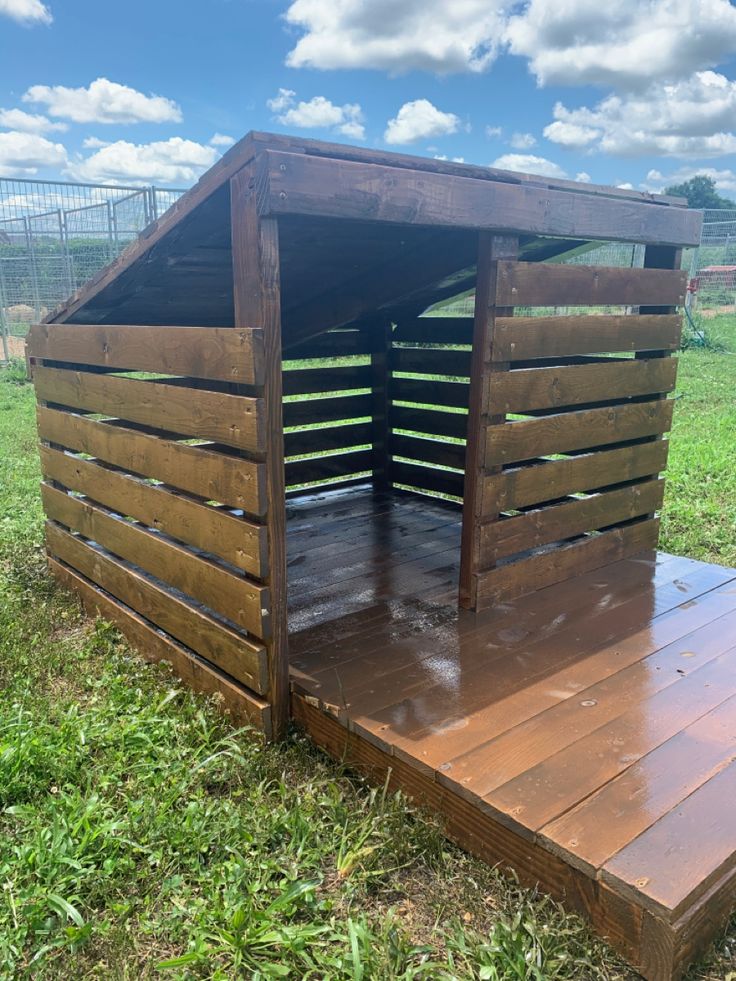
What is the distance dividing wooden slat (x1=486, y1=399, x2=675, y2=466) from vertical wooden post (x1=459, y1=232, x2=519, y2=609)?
0.06 metres

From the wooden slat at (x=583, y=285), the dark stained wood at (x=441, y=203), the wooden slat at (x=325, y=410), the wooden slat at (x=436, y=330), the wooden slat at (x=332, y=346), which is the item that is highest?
the dark stained wood at (x=441, y=203)

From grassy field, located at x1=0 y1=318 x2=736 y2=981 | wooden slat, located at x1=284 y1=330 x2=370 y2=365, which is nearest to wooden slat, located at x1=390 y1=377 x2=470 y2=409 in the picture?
wooden slat, located at x1=284 y1=330 x2=370 y2=365

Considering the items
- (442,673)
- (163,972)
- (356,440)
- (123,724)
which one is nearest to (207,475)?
(123,724)

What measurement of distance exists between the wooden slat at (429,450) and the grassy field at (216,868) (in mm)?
2516

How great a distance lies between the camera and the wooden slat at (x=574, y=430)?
316 centimetres

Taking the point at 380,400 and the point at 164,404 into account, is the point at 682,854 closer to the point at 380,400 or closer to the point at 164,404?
the point at 164,404

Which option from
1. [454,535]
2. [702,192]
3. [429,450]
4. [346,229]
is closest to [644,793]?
[346,229]

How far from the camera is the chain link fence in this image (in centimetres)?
1110

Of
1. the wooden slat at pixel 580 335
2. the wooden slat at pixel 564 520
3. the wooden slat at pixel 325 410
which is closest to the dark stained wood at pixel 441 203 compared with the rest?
the wooden slat at pixel 580 335

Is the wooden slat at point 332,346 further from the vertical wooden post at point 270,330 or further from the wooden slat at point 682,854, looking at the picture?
the wooden slat at point 682,854

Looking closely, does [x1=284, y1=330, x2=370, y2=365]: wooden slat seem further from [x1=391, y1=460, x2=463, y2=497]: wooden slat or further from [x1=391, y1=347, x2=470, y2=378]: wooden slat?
[x1=391, y1=460, x2=463, y2=497]: wooden slat

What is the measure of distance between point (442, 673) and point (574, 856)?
38.3 inches

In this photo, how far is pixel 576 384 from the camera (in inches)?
134

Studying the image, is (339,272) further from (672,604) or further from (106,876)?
(106,876)
